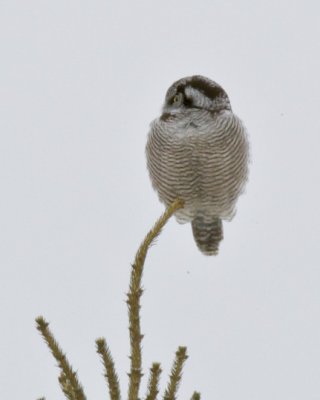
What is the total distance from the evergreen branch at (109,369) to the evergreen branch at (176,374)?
15 cm

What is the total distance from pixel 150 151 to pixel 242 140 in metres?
0.71

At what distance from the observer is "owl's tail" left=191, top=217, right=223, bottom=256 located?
6.34 meters

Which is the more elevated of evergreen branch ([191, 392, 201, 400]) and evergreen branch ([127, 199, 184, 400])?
evergreen branch ([127, 199, 184, 400])

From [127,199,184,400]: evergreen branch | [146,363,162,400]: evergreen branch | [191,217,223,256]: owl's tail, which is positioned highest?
[191,217,223,256]: owl's tail

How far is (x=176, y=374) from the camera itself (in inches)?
87.6

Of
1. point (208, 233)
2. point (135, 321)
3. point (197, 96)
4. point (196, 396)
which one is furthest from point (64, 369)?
point (208, 233)

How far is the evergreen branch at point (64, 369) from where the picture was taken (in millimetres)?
2170

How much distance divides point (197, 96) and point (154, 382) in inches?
139

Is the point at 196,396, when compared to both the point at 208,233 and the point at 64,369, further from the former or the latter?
the point at 208,233

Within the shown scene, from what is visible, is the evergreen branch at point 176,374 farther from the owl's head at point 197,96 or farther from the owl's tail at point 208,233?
the owl's tail at point 208,233

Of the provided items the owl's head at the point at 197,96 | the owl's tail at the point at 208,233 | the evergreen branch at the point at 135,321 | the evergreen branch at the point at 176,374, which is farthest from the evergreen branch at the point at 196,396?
the owl's tail at the point at 208,233

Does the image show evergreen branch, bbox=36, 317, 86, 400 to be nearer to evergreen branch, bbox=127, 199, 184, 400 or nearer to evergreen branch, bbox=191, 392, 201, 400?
evergreen branch, bbox=127, 199, 184, 400

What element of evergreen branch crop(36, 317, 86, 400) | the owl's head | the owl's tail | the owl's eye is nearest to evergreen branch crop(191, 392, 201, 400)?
evergreen branch crop(36, 317, 86, 400)

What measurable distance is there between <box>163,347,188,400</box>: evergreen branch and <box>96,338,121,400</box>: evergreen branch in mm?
149
